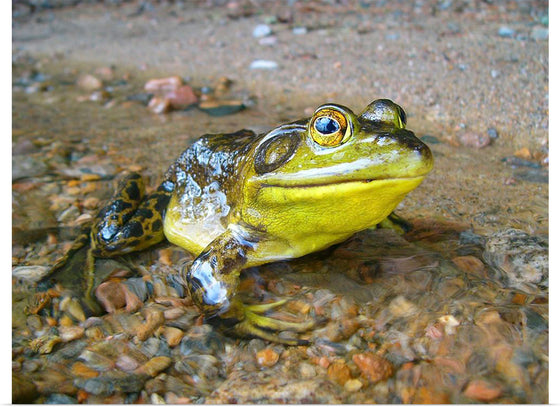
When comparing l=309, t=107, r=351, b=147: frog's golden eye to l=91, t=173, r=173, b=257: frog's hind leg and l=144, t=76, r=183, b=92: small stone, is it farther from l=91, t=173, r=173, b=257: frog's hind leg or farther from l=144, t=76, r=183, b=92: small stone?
l=144, t=76, r=183, b=92: small stone

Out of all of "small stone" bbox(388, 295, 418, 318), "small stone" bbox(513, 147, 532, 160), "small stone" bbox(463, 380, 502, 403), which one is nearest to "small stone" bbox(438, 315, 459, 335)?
"small stone" bbox(388, 295, 418, 318)

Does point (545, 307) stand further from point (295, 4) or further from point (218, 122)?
point (295, 4)

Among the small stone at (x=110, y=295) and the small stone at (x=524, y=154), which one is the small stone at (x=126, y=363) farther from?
the small stone at (x=524, y=154)

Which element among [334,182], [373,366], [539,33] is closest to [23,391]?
[373,366]

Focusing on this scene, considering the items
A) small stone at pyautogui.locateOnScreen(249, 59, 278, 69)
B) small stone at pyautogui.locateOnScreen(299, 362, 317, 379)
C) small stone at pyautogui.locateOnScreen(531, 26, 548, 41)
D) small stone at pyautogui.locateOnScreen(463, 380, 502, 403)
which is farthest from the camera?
small stone at pyautogui.locateOnScreen(249, 59, 278, 69)

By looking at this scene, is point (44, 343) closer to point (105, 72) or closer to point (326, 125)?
point (326, 125)
